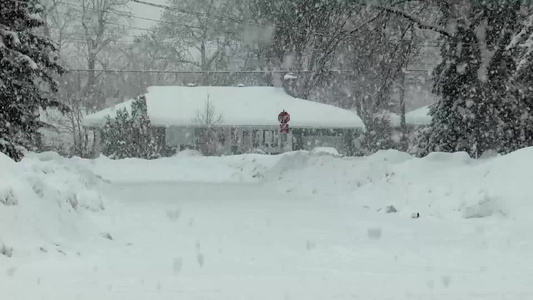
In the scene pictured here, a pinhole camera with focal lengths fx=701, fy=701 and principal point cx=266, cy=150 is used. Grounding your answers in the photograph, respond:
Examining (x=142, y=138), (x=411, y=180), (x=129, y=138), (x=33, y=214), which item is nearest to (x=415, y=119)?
(x=142, y=138)

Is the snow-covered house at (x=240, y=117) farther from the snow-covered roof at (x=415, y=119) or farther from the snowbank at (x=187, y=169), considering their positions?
the snow-covered roof at (x=415, y=119)

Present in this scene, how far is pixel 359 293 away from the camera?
5402mm

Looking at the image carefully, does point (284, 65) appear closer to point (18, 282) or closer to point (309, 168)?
point (309, 168)

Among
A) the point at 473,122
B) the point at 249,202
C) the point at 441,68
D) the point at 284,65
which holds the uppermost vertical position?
the point at 284,65

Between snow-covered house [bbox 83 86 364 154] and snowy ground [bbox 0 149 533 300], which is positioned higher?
snow-covered house [bbox 83 86 364 154]

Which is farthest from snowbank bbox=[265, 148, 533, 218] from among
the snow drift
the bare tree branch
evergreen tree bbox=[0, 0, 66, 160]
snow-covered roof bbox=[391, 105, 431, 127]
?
snow-covered roof bbox=[391, 105, 431, 127]

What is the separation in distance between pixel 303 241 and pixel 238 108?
3481cm

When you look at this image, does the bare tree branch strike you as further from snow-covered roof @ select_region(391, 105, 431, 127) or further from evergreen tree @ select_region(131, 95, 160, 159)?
snow-covered roof @ select_region(391, 105, 431, 127)

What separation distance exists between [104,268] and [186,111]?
36.3 metres

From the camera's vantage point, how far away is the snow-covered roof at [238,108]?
134ft

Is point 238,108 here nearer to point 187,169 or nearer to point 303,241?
point 187,169

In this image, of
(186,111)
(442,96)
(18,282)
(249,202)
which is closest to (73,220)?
(18,282)

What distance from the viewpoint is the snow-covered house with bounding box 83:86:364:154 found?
40.9 metres

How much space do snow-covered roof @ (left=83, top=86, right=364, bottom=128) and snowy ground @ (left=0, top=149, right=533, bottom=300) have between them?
24605mm
